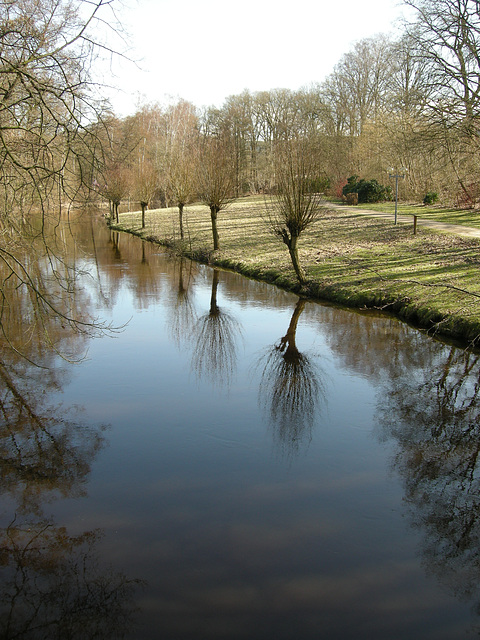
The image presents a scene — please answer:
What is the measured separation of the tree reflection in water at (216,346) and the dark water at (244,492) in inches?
2.6

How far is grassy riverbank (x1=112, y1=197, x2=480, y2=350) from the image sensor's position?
453 inches

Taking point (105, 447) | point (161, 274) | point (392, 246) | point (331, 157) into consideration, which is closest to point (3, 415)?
point (105, 447)

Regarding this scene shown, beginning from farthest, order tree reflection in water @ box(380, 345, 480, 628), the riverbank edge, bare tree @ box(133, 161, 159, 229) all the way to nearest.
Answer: bare tree @ box(133, 161, 159, 229), the riverbank edge, tree reflection in water @ box(380, 345, 480, 628)

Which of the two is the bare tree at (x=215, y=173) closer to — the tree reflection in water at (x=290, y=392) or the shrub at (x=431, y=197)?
the tree reflection in water at (x=290, y=392)

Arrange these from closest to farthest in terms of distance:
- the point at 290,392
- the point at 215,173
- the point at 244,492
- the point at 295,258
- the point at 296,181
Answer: the point at 244,492 → the point at 290,392 → the point at 296,181 → the point at 295,258 → the point at 215,173

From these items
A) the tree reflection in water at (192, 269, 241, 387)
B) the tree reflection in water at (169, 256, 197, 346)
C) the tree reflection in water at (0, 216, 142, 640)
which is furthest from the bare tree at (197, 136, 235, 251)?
the tree reflection in water at (0, 216, 142, 640)

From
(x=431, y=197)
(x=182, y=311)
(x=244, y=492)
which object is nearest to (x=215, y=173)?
(x=182, y=311)

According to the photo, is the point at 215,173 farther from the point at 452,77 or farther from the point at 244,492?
the point at 244,492

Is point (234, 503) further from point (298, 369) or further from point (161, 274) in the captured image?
point (161, 274)

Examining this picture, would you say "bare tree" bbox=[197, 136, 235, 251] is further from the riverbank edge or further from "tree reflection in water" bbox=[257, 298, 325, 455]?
"tree reflection in water" bbox=[257, 298, 325, 455]

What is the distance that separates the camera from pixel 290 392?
28.6 ft

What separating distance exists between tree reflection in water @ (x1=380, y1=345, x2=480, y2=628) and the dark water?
2cm

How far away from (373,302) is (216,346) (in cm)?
447

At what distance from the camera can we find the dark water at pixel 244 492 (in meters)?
4.35
